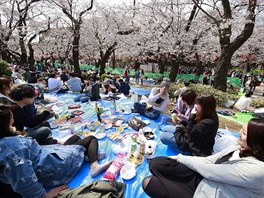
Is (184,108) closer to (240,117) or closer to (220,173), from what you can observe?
(220,173)

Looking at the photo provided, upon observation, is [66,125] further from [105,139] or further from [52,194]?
[52,194]

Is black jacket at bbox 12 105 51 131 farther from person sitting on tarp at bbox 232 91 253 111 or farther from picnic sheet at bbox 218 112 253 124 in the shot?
person sitting on tarp at bbox 232 91 253 111

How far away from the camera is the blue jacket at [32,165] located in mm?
1473

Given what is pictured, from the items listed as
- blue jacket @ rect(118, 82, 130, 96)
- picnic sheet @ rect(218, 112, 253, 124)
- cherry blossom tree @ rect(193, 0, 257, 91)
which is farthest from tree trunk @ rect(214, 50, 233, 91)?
blue jacket @ rect(118, 82, 130, 96)

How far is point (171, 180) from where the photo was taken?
5.97ft

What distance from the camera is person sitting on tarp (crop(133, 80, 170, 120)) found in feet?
14.6

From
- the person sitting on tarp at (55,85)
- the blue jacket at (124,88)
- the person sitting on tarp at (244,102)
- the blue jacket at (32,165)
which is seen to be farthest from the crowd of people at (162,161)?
the blue jacket at (124,88)

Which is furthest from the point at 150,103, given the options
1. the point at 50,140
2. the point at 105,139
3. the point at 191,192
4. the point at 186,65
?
the point at 186,65

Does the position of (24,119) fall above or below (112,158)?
above

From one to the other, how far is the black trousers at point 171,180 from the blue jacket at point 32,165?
1.10 metres

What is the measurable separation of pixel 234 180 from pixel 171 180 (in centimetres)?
68

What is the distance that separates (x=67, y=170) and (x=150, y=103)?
3033 millimetres

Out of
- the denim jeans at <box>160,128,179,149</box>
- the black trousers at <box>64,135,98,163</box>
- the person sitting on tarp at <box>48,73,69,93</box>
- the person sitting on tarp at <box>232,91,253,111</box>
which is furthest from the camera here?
the person sitting on tarp at <box>48,73,69,93</box>

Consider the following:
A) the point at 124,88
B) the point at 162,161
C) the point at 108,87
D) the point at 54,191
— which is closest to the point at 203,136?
the point at 162,161
